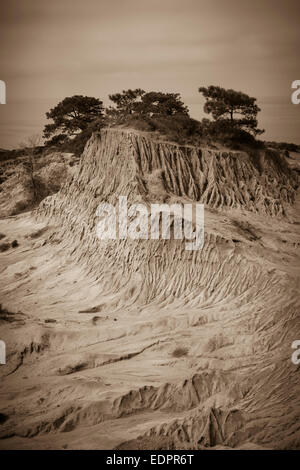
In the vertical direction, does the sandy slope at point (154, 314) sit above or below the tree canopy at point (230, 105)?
below

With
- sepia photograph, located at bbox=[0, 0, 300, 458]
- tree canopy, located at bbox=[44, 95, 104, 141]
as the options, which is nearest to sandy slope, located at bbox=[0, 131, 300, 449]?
sepia photograph, located at bbox=[0, 0, 300, 458]

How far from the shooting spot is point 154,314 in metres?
20.0

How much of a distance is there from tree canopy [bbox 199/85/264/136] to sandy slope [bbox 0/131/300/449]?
314cm

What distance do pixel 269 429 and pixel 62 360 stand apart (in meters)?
7.49

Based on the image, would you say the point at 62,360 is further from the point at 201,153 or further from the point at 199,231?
the point at 201,153

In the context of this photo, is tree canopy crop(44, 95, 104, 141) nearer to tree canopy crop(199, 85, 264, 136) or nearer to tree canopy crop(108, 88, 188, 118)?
tree canopy crop(108, 88, 188, 118)

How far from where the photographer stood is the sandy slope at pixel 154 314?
14.0 meters

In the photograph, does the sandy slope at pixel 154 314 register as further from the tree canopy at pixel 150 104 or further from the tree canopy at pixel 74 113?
the tree canopy at pixel 74 113

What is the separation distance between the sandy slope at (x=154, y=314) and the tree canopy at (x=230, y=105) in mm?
3136

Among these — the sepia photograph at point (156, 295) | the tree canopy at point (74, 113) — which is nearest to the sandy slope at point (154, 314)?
the sepia photograph at point (156, 295)

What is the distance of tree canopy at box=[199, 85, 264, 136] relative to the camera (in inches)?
1184

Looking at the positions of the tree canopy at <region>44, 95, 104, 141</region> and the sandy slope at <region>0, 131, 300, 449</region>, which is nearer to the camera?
the sandy slope at <region>0, 131, 300, 449</region>

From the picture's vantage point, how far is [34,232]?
90.3 ft
